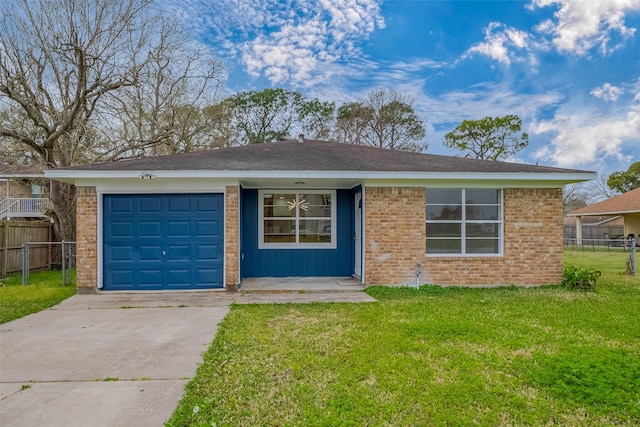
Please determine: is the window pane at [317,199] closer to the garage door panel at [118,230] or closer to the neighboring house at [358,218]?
the neighboring house at [358,218]

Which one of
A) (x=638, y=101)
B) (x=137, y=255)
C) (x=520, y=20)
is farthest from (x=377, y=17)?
(x=638, y=101)

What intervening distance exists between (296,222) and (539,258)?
19.3 feet

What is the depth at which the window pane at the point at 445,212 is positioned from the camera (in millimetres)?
9062

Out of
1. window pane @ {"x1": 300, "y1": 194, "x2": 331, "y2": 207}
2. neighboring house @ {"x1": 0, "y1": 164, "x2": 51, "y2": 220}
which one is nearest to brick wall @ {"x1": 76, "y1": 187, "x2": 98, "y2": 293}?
window pane @ {"x1": 300, "y1": 194, "x2": 331, "y2": 207}

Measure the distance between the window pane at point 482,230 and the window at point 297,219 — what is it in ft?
10.9

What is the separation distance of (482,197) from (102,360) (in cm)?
814

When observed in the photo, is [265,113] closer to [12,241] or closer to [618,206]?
[12,241]

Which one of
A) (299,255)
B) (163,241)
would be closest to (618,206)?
(299,255)

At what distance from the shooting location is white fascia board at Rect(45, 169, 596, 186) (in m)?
7.95

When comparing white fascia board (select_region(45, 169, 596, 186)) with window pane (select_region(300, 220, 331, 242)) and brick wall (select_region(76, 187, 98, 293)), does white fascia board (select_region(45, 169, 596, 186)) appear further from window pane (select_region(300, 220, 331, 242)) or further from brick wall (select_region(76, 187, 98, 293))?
window pane (select_region(300, 220, 331, 242))

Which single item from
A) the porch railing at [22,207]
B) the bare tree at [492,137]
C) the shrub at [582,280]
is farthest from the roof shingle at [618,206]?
the porch railing at [22,207]

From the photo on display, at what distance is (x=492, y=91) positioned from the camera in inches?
938

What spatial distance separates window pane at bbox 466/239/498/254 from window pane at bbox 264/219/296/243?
432cm

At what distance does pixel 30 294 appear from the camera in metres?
8.35
